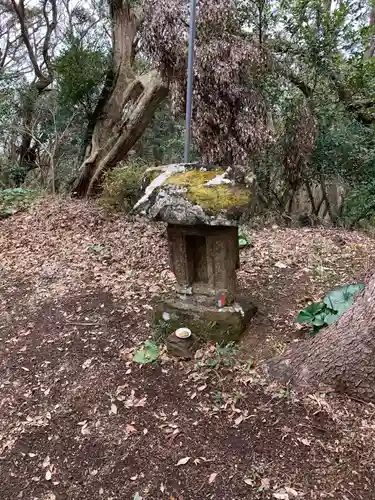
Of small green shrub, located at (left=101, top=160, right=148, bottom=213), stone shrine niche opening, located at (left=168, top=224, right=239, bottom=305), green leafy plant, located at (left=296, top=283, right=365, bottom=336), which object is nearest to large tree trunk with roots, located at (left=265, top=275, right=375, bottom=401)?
green leafy plant, located at (left=296, top=283, right=365, bottom=336)

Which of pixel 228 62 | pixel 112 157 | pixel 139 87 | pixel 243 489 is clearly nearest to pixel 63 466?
pixel 243 489

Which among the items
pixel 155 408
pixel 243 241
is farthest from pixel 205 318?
pixel 243 241

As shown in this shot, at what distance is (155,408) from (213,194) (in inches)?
48.1

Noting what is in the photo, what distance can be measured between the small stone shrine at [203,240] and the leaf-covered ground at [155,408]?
0.68 ft

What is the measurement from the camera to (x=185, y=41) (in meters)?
4.07

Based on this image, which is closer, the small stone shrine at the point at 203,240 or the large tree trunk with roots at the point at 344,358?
the large tree trunk with roots at the point at 344,358

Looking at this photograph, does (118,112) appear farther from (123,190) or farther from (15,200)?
(15,200)

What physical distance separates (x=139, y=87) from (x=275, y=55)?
7.32ft

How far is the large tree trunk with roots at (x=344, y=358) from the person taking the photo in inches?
77.4

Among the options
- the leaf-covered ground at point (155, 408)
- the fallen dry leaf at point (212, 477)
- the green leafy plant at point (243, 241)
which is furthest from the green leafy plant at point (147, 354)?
the green leafy plant at point (243, 241)

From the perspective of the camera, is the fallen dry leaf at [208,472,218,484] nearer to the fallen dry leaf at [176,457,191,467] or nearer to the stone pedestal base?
the fallen dry leaf at [176,457,191,467]

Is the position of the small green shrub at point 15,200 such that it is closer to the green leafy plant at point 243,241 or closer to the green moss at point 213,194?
the green leafy plant at point 243,241

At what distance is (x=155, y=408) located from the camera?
7.46 ft

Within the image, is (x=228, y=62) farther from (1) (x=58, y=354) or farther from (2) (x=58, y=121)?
(2) (x=58, y=121)
